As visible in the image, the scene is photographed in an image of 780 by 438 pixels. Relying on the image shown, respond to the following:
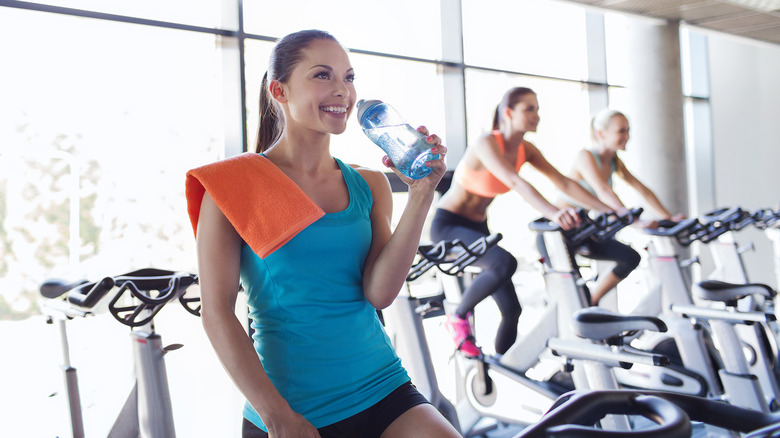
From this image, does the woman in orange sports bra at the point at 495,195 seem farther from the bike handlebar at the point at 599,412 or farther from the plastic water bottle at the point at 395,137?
the bike handlebar at the point at 599,412

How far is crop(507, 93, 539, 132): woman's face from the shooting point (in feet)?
9.78

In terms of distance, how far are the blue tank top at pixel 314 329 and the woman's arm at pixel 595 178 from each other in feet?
8.48

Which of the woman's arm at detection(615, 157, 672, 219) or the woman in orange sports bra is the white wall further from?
the woman in orange sports bra

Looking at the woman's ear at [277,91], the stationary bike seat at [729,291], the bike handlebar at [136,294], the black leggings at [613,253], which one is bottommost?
the stationary bike seat at [729,291]

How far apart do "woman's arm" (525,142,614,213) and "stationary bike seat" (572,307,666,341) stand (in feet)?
4.26

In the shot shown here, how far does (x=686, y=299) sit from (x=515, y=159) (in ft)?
3.54

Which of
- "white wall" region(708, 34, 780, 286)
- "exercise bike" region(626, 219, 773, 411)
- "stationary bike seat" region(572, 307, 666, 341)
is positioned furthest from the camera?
"white wall" region(708, 34, 780, 286)

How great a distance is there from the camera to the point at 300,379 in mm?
1101

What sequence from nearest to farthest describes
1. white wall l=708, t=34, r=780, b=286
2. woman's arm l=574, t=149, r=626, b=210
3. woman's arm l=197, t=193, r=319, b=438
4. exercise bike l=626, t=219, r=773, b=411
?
woman's arm l=197, t=193, r=319, b=438 → exercise bike l=626, t=219, r=773, b=411 → woman's arm l=574, t=149, r=626, b=210 → white wall l=708, t=34, r=780, b=286

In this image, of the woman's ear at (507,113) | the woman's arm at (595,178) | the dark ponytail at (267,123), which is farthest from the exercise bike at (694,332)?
the dark ponytail at (267,123)

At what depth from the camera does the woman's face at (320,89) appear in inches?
45.8

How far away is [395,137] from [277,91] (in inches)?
9.6

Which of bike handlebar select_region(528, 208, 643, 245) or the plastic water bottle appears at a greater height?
the plastic water bottle

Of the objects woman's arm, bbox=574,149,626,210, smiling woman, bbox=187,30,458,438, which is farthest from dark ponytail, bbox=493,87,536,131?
smiling woman, bbox=187,30,458,438
